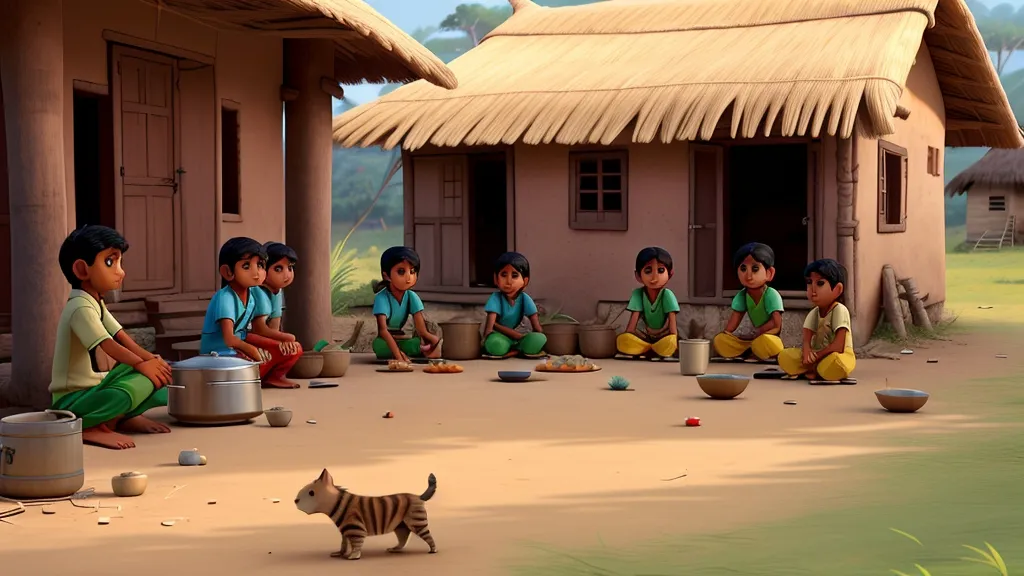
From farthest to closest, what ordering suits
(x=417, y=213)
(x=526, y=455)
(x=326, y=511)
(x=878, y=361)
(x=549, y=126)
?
(x=417, y=213)
(x=549, y=126)
(x=878, y=361)
(x=526, y=455)
(x=326, y=511)

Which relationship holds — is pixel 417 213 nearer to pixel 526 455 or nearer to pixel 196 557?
pixel 526 455

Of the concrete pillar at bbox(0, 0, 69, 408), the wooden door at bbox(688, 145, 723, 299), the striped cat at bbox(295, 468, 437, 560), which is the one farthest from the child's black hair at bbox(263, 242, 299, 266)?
the striped cat at bbox(295, 468, 437, 560)

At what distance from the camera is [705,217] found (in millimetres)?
13250

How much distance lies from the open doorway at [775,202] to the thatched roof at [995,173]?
17.3 meters

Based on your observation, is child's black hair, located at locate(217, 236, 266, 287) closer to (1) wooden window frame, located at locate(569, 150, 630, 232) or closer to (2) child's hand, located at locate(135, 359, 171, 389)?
(2) child's hand, located at locate(135, 359, 171, 389)

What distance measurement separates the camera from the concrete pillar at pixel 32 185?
23.9 ft

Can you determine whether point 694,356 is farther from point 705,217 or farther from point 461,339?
point 705,217

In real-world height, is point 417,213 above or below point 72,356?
above

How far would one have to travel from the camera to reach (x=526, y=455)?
618 cm

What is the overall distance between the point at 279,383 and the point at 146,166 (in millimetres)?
2268

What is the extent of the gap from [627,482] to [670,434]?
144 cm

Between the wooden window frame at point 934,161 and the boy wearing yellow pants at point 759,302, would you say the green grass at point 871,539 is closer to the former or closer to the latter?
the boy wearing yellow pants at point 759,302

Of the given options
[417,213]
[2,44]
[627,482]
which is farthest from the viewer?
[417,213]

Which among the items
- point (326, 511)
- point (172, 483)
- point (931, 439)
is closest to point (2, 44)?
point (172, 483)
